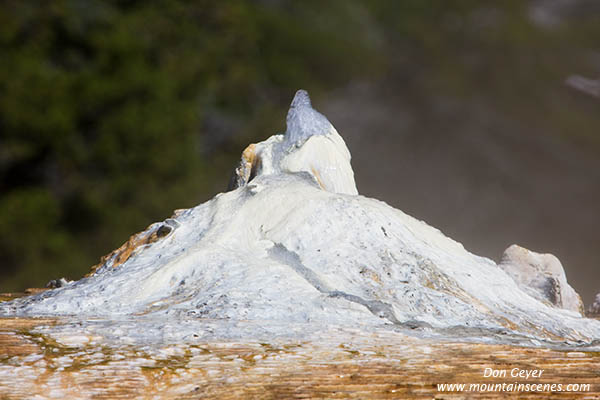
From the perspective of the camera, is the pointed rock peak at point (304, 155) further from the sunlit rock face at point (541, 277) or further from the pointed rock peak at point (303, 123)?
the sunlit rock face at point (541, 277)

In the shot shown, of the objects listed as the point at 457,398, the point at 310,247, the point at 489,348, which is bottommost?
the point at 457,398

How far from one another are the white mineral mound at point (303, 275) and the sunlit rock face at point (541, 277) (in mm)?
133

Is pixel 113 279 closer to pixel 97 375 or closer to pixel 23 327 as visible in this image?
pixel 23 327

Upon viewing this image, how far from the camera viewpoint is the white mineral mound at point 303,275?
246 centimetres

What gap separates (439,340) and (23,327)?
4.61 ft

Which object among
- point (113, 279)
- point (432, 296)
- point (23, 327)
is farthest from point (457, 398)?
point (113, 279)

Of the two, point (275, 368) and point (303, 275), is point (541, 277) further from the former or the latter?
point (275, 368)

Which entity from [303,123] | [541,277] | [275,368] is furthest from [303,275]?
[541,277]

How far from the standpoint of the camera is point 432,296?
2596mm

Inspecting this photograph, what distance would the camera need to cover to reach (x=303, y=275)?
2.66 metres

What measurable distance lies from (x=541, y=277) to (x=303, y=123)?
1478 millimetres

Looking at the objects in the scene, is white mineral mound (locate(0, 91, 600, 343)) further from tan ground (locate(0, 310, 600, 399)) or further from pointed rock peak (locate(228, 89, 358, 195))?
tan ground (locate(0, 310, 600, 399))

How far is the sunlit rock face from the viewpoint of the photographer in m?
3.29

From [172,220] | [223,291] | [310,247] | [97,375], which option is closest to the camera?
[97,375]
